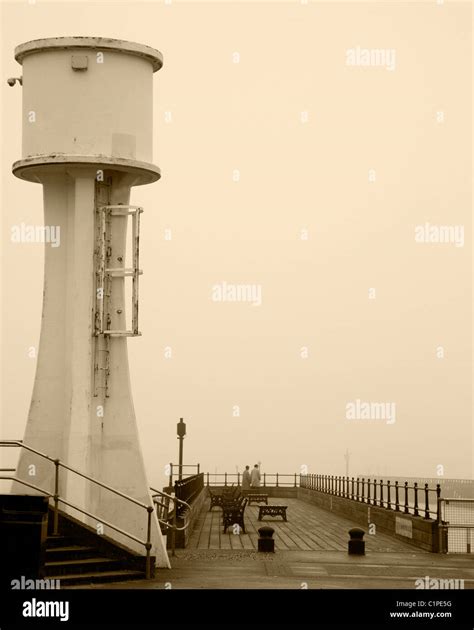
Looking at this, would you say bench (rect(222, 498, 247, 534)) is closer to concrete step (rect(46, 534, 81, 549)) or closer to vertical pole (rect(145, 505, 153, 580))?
vertical pole (rect(145, 505, 153, 580))

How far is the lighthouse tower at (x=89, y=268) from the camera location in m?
22.9

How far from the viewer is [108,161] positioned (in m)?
22.9

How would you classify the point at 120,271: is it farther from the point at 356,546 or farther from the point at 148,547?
the point at 356,546

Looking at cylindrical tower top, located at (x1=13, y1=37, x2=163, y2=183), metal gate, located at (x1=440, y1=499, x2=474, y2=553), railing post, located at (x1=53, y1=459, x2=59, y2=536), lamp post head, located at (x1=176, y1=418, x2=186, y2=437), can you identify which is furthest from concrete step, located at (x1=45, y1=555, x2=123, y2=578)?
lamp post head, located at (x1=176, y1=418, x2=186, y2=437)

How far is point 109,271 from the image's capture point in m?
23.2

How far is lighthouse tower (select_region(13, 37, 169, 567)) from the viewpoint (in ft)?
75.0

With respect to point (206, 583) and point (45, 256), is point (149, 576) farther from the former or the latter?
point (45, 256)

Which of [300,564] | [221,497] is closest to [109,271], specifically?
[300,564]

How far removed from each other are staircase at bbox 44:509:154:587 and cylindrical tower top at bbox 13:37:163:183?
20.0ft

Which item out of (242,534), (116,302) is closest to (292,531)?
(242,534)

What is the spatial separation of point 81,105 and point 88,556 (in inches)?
301

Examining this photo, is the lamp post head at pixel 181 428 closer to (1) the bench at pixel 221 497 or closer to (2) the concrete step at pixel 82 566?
(1) the bench at pixel 221 497

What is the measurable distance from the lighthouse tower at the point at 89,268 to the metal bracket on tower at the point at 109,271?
2cm
